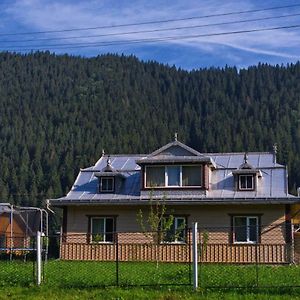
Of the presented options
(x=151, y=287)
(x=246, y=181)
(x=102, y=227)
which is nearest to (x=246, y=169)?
(x=246, y=181)

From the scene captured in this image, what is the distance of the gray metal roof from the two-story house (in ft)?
0.16

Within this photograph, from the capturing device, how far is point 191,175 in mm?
34094

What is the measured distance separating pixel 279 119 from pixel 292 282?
419ft

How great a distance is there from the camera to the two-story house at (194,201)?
106 feet

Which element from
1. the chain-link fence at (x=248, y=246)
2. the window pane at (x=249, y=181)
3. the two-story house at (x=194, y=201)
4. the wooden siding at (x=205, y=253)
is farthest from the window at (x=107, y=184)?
the window pane at (x=249, y=181)

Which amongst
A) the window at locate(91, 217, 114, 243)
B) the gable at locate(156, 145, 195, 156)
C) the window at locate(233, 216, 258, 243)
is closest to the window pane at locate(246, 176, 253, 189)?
the window at locate(233, 216, 258, 243)

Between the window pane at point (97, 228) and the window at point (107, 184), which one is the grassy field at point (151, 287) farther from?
the window at point (107, 184)

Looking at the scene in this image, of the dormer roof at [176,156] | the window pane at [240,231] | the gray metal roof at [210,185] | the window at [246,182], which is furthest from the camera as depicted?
the dormer roof at [176,156]

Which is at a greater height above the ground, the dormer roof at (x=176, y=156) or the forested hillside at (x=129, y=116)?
the forested hillside at (x=129, y=116)

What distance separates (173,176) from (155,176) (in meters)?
0.95

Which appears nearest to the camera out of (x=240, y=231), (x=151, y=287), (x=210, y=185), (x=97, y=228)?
(x=151, y=287)

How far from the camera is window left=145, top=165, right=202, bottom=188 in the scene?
3391 cm

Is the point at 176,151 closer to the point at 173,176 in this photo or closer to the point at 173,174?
the point at 173,174

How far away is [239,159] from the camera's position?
118 ft
